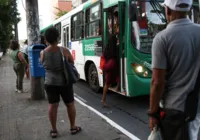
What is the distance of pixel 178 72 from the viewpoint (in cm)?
226

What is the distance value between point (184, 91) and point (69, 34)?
9.09 meters

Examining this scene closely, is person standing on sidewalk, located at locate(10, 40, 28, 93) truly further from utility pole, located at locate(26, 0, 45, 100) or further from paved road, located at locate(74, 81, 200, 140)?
paved road, located at locate(74, 81, 200, 140)

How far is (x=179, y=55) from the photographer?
2217 mm

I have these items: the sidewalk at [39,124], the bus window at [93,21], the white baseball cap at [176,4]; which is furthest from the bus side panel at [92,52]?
the white baseball cap at [176,4]

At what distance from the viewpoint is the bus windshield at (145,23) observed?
621cm

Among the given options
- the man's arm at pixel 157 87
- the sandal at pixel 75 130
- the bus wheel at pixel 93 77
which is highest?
the man's arm at pixel 157 87

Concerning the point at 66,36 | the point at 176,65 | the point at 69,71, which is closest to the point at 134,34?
the point at 69,71

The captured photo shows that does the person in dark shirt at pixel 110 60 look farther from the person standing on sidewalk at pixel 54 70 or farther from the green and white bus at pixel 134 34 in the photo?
the person standing on sidewalk at pixel 54 70

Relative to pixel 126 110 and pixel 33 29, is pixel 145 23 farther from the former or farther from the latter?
pixel 33 29

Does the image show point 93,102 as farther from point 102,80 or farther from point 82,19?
point 82,19

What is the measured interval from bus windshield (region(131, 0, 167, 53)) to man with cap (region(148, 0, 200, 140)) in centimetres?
394

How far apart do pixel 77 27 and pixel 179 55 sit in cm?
795

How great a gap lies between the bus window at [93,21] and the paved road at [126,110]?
1.81 m

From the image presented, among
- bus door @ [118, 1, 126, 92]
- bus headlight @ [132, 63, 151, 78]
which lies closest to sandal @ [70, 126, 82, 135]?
bus door @ [118, 1, 126, 92]
